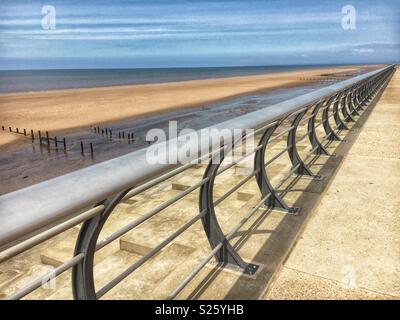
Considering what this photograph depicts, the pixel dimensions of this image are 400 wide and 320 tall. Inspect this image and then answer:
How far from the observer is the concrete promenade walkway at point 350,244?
2.60 metres

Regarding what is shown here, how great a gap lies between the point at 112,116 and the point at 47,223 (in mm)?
35398

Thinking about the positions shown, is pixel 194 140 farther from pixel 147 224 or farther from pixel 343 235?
pixel 147 224

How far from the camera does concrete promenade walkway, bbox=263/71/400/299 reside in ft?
8.52

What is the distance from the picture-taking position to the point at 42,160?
2117 centimetres

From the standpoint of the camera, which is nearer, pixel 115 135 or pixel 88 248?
pixel 88 248

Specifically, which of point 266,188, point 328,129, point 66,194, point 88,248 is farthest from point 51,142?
point 66,194

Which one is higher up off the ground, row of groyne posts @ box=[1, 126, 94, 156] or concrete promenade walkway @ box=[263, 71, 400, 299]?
concrete promenade walkway @ box=[263, 71, 400, 299]

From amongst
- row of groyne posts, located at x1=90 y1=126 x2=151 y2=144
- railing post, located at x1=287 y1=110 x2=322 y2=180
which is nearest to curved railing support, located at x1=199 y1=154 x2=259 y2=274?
railing post, located at x1=287 y1=110 x2=322 y2=180

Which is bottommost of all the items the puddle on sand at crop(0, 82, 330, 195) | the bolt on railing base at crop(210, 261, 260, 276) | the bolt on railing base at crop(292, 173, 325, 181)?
the puddle on sand at crop(0, 82, 330, 195)

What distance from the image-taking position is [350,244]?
321 cm

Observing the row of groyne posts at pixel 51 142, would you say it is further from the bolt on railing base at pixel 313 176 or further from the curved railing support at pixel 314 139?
the bolt on railing base at pixel 313 176

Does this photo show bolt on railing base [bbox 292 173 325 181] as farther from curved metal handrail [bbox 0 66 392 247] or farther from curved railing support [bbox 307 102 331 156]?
curved metal handrail [bbox 0 66 392 247]

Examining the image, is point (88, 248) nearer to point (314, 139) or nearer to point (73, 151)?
point (314, 139)

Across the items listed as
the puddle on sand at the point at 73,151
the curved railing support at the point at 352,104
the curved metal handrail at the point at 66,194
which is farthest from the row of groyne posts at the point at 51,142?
the curved metal handrail at the point at 66,194
